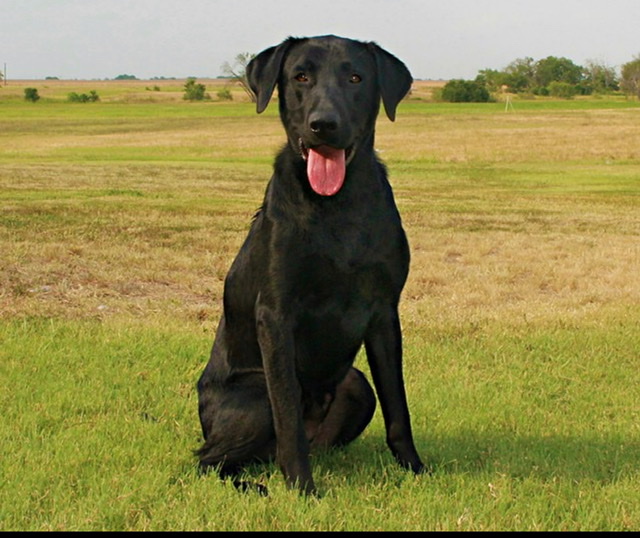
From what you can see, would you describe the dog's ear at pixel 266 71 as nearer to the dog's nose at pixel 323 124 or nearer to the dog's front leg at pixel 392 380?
the dog's nose at pixel 323 124

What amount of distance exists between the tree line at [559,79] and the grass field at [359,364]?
97.8 m

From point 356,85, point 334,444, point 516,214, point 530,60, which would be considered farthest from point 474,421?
point 530,60

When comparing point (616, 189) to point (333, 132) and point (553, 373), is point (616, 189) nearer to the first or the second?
point (553, 373)

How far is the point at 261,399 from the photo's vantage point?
4168 mm

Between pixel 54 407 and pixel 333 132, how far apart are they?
8.61 feet

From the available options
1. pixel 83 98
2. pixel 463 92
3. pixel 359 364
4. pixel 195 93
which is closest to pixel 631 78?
pixel 463 92

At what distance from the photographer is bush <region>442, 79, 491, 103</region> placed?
341ft

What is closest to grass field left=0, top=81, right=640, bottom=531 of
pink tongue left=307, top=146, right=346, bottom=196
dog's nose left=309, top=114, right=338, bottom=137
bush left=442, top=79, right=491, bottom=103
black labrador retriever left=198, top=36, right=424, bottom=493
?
black labrador retriever left=198, top=36, right=424, bottom=493

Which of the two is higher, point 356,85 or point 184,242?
point 356,85

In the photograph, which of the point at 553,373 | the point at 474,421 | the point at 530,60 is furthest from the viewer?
the point at 530,60

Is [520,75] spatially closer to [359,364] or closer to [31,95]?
[31,95]

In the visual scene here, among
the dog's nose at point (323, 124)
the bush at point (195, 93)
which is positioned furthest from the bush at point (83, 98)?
the dog's nose at point (323, 124)

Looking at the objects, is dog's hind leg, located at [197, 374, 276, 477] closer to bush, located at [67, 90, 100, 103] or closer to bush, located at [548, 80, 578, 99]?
bush, located at [67, 90, 100, 103]

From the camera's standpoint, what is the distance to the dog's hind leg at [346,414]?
4445 mm
